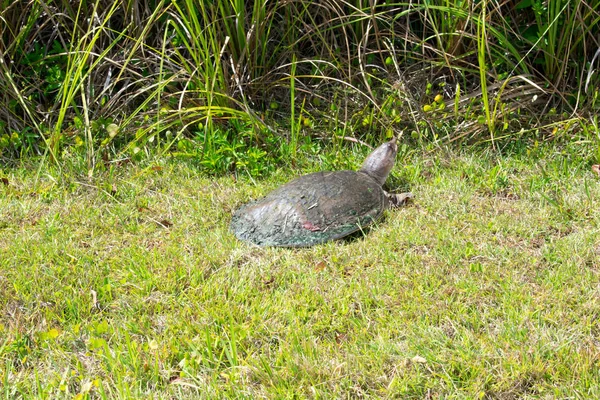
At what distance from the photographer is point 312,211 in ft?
11.5

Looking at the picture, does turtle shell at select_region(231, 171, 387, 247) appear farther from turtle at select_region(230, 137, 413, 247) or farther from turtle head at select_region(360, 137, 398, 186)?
turtle head at select_region(360, 137, 398, 186)

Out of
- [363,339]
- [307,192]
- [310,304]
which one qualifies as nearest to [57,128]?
[307,192]

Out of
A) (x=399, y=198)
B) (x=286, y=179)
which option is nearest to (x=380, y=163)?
(x=399, y=198)

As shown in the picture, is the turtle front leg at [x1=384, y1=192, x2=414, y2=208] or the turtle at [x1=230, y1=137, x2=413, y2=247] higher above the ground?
the turtle at [x1=230, y1=137, x2=413, y2=247]

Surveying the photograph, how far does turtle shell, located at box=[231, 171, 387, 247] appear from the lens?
3.42 m

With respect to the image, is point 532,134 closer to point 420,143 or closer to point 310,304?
point 420,143

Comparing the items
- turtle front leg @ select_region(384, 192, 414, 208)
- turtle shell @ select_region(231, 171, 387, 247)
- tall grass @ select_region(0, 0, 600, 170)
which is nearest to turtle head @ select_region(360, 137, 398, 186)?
turtle front leg @ select_region(384, 192, 414, 208)

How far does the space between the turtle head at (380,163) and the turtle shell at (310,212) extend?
9.4 inches

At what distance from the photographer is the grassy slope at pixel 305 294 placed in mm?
2441

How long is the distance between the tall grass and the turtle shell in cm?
77

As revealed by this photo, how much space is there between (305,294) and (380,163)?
4.24ft

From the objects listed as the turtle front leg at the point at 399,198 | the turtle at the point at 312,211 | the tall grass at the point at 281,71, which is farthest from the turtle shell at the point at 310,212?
the tall grass at the point at 281,71

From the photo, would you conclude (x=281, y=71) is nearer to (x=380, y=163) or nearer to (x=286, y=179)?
(x=286, y=179)

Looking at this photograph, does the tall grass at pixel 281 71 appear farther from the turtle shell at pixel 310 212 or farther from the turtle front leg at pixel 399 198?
the turtle shell at pixel 310 212
